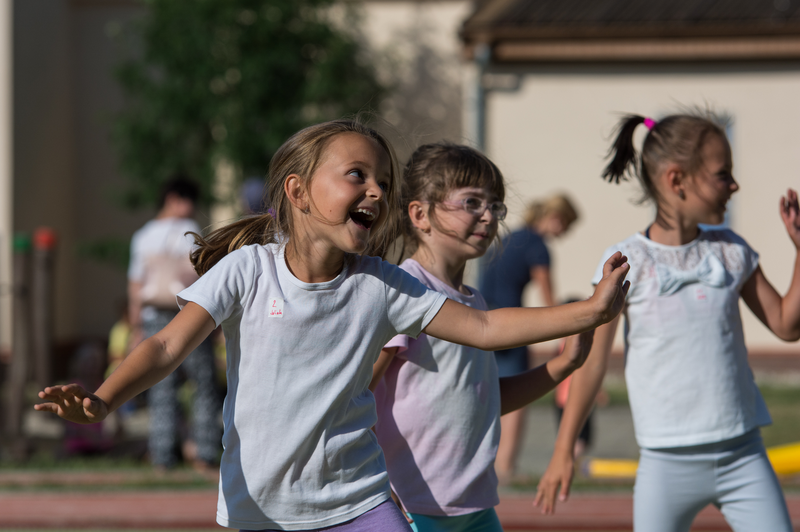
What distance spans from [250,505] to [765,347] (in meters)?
10.4

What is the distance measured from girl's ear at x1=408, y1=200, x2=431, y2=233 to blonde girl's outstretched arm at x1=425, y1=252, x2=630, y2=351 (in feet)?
1.76

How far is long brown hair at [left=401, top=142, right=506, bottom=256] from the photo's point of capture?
8.75 feet

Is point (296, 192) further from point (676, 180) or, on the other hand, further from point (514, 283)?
point (514, 283)

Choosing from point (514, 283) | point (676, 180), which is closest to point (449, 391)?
point (676, 180)

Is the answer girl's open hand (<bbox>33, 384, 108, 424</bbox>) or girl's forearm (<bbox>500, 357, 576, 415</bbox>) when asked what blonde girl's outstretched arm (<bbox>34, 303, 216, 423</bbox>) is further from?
girl's forearm (<bbox>500, 357, 576, 415</bbox>)

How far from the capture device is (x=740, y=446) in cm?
271

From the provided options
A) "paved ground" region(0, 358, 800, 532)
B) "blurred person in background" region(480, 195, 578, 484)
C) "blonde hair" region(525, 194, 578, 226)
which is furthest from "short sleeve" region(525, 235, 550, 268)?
"paved ground" region(0, 358, 800, 532)

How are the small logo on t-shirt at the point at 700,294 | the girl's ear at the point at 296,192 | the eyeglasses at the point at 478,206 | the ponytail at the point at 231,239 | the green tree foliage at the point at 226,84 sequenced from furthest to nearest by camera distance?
the green tree foliage at the point at 226,84, the small logo on t-shirt at the point at 700,294, the eyeglasses at the point at 478,206, the ponytail at the point at 231,239, the girl's ear at the point at 296,192

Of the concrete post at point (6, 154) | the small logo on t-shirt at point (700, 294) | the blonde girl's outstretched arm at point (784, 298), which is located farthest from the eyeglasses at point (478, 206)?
the concrete post at point (6, 154)

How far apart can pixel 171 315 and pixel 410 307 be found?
149 inches

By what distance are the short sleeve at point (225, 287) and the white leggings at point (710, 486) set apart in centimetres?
145

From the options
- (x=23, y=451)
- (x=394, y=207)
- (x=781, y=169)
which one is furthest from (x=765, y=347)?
(x=394, y=207)

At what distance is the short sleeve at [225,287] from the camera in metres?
2.07

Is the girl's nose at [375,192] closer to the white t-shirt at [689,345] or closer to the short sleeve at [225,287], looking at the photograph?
the short sleeve at [225,287]
